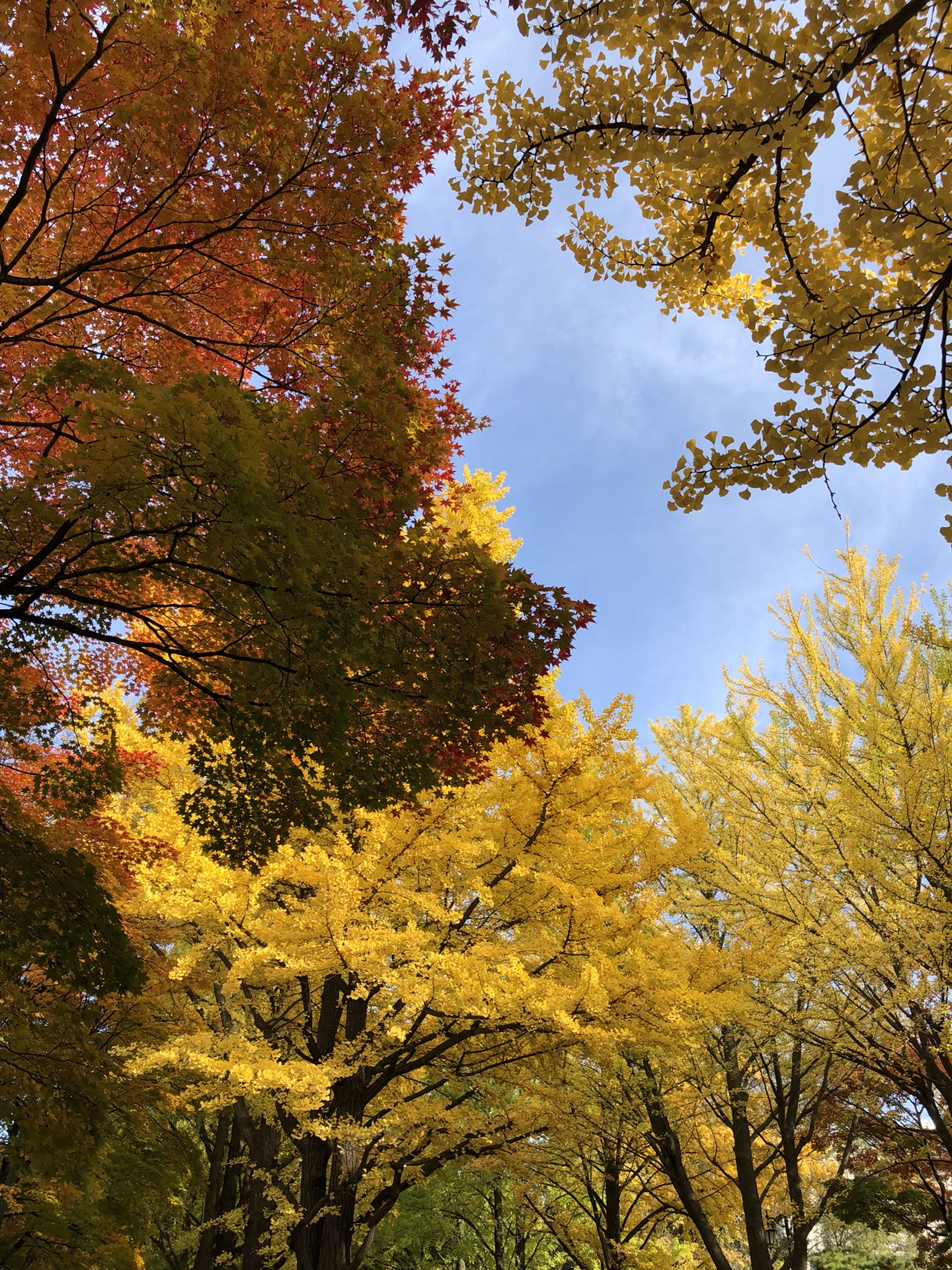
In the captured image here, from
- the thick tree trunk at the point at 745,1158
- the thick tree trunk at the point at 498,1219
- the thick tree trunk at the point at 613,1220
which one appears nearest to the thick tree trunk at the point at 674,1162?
the thick tree trunk at the point at 745,1158

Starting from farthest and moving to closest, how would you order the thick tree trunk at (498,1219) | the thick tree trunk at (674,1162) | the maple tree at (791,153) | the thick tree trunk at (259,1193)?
the thick tree trunk at (498,1219)
the thick tree trunk at (259,1193)
the thick tree trunk at (674,1162)
the maple tree at (791,153)

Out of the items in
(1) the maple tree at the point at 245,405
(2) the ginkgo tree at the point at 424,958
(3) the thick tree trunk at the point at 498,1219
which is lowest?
(3) the thick tree trunk at the point at 498,1219

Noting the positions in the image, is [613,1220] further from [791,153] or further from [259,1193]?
[791,153]

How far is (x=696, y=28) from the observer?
236 cm

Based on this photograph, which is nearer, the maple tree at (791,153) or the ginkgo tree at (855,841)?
the maple tree at (791,153)

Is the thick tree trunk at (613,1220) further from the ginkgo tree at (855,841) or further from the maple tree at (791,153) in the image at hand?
the maple tree at (791,153)

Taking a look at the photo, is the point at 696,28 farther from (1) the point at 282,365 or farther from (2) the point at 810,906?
(2) the point at 810,906

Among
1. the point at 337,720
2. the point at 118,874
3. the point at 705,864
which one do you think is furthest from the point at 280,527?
the point at 705,864

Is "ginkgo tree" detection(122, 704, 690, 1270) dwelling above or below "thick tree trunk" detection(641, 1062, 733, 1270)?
above

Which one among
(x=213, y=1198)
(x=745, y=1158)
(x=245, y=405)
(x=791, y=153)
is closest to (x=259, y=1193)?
(x=213, y=1198)

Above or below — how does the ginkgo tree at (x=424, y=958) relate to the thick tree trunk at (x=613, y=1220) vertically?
Answer: above

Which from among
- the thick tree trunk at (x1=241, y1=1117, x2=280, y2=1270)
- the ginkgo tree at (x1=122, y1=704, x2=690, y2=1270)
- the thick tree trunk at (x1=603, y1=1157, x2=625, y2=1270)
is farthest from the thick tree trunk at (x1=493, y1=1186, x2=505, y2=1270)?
the ginkgo tree at (x1=122, y1=704, x2=690, y2=1270)

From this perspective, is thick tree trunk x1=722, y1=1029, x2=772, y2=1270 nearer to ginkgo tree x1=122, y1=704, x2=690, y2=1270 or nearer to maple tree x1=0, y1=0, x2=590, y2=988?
ginkgo tree x1=122, y1=704, x2=690, y2=1270

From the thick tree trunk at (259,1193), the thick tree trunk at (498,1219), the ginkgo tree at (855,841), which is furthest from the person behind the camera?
the thick tree trunk at (498,1219)
